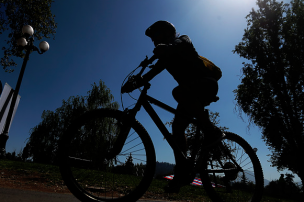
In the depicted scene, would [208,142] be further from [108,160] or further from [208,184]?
[108,160]

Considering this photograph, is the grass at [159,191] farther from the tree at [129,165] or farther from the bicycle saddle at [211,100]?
the bicycle saddle at [211,100]

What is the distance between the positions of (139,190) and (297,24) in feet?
69.8

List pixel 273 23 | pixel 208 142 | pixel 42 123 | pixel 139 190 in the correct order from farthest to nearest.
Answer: pixel 42 123
pixel 273 23
pixel 208 142
pixel 139 190

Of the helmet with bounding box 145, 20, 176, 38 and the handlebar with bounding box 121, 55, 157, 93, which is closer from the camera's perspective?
the handlebar with bounding box 121, 55, 157, 93

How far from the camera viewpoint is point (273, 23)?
1830cm

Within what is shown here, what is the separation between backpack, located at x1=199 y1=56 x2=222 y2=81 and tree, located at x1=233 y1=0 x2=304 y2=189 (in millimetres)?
17238

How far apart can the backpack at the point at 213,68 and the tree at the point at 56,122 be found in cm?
1998

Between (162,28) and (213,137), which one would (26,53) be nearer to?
(162,28)

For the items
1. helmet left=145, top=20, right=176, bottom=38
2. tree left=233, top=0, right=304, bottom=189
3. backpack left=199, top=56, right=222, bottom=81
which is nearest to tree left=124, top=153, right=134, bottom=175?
backpack left=199, top=56, right=222, bottom=81

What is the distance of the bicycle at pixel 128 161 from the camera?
6.55ft

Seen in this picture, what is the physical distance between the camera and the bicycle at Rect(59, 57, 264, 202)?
6.55ft

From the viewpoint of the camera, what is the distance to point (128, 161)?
2418 millimetres

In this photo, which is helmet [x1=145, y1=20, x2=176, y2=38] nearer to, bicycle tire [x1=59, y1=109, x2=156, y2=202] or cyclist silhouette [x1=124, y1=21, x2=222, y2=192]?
cyclist silhouette [x1=124, y1=21, x2=222, y2=192]

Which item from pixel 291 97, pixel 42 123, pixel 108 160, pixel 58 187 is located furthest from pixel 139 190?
pixel 42 123
